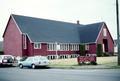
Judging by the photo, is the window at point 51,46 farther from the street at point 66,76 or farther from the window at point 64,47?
the street at point 66,76

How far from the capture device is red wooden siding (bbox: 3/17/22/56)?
5519cm

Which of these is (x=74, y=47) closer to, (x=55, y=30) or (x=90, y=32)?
(x=90, y=32)

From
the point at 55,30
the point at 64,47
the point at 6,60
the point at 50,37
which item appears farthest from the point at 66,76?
the point at 55,30

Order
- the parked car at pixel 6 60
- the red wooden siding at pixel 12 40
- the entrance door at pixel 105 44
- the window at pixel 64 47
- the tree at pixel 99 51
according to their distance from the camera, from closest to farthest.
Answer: the parked car at pixel 6 60, the red wooden siding at pixel 12 40, the tree at pixel 99 51, the window at pixel 64 47, the entrance door at pixel 105 44

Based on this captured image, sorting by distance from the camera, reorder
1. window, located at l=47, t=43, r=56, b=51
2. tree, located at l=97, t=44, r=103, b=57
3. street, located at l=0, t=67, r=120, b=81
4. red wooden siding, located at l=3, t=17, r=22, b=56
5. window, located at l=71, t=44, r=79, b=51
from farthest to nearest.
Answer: window, located at l=71, t=44, r=79, b=51, tree, located at l=97, t=44, r=103, b=57, window, located at l=47, t=43, r=56, b=51, red wooden siding, located at l=3, t=17, r=22, b=56, street, located at l=0, t=67, r=120, b=81

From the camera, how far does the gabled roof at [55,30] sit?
183ft

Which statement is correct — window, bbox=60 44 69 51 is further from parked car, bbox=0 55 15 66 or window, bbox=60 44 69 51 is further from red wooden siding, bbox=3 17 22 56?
parked car, bbox=0 55 15 66

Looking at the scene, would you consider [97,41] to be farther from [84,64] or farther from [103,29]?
[84,64]

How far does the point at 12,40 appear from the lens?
188 feet

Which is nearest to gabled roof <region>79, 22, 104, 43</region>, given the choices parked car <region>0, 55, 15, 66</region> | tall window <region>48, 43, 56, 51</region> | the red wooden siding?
tall window <region>48, 43, 56, 51</region>

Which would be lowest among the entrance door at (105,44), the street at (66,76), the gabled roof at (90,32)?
the street at (66,76)

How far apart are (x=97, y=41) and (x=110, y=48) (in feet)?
20.1

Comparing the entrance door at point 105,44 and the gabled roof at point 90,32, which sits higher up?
the gabled roof at point 90,32

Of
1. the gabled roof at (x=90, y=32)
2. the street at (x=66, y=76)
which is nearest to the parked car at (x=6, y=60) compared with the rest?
the street at (x=66, y=76)
